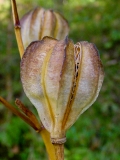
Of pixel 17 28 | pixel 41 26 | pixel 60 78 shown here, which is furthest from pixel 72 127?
pixel 60 78

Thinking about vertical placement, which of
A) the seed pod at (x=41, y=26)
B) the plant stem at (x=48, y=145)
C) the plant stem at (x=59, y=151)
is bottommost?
the plant stem at (x=48, y=145)

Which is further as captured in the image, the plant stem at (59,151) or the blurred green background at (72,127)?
the blurred green background at (72,127)

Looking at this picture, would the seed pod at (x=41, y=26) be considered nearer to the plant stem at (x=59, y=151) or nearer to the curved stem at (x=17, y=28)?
the curved stem at (x=17, y=28)

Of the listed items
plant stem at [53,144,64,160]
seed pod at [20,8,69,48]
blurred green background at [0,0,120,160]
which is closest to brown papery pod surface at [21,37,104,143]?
plant stem at [53,144,64,160]

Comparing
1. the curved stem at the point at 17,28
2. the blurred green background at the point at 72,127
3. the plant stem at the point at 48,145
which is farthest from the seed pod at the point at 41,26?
the blurred green background at the point at 72,127

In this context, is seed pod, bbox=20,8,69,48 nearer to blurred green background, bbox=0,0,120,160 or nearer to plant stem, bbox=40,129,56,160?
plant stem, bbox=40,129,56,160

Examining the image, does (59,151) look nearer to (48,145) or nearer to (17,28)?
(48,145)

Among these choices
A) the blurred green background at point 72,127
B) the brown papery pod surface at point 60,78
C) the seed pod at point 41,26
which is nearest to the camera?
the brown papery pod surface at point 60,78
